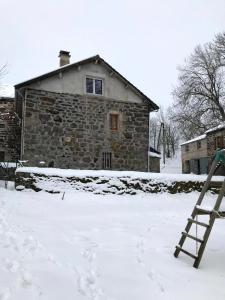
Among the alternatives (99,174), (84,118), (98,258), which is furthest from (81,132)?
(98,258)

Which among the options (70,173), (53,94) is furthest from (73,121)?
(70,173)

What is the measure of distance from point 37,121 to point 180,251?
14459 mm

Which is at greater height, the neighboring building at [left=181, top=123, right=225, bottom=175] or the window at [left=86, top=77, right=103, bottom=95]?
the window at [left=86, top=77, right=103, bottom=95]

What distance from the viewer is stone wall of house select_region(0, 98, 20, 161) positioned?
2278cm

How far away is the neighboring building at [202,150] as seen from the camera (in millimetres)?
34781

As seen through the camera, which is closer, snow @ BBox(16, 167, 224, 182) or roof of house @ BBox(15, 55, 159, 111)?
snow @ BBox(16, 167, 224, 182)

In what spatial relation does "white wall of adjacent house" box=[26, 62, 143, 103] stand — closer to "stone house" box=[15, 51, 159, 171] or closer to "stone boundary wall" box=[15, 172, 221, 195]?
"stone house" box=[15, 51, 159, 171]

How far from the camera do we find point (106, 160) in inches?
839

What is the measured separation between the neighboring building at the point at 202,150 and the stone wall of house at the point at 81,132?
1285 cm

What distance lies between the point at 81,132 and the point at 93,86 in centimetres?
303

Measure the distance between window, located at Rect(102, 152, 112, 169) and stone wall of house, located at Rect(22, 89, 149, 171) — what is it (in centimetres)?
20

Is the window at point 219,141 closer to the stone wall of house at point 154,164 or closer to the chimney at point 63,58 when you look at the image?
the stone wall of house at point 154,164

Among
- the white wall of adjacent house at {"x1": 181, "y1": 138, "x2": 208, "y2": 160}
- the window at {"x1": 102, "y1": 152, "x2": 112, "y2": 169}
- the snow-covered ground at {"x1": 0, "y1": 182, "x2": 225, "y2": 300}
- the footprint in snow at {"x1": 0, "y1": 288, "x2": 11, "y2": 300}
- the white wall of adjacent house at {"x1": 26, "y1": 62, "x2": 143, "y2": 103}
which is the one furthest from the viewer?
the white wall of adjacent house at {"x1": 181, "y1": 138, "x2": 208, "y2": 160}

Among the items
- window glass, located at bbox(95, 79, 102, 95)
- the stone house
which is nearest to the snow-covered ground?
the stone house
